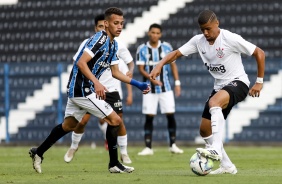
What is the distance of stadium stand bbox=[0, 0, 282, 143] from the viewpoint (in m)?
20.3

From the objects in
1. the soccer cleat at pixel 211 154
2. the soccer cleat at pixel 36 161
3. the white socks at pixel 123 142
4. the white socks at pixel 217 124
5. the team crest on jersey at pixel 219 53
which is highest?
the team crest on jersey at pixel 219 53

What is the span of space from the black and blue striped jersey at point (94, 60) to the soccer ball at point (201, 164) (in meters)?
1.68

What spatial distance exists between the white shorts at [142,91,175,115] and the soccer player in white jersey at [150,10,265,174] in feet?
20.5

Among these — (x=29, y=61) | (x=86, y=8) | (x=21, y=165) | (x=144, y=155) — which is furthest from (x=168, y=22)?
(x=21, y=165)

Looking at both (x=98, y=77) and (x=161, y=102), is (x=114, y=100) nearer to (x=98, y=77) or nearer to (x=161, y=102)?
(x=98, y=77)

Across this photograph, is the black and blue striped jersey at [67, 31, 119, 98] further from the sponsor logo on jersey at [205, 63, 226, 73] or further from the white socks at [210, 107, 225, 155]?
the white socks at [210, 107, 225, 155]

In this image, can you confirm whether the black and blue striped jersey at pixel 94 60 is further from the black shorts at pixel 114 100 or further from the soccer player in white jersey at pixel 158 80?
the soccer player in white jersey at pixel 158 80

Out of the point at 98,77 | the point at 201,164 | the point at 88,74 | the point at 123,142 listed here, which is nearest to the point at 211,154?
the point at 201,164

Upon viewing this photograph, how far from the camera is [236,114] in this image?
2034 centimetres

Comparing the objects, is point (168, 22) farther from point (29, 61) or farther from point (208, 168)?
point (208, 168)

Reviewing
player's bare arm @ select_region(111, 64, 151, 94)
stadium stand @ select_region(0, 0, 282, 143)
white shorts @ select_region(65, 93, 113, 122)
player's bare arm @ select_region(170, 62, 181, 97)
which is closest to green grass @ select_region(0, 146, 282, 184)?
white shorts @ select_region(65, 93, 113, 122)

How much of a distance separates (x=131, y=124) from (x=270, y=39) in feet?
13.4

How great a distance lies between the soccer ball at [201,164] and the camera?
910 centimetres

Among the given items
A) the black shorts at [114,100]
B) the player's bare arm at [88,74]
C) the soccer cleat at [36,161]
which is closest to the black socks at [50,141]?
the soccer cleat at [36,161]
